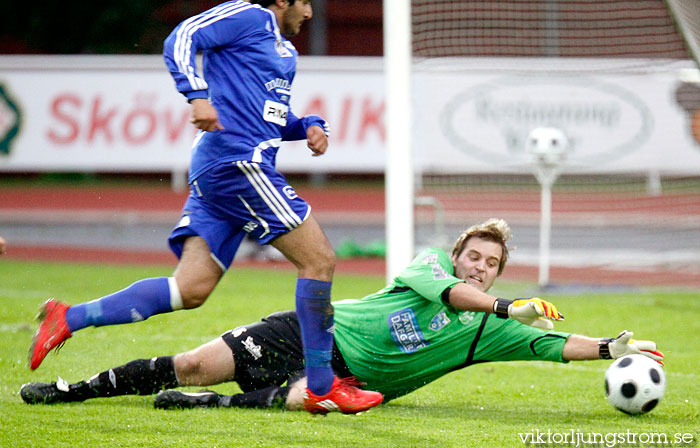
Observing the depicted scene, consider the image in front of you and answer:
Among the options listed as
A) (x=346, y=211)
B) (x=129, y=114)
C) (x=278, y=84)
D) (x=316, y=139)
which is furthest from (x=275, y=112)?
(x=346, y=211)

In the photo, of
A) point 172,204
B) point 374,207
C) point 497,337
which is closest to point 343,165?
point 374,207

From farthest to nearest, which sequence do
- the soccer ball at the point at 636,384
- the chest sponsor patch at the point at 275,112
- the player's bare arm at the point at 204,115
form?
1. the soccer ball at the point at 636,384
2. the chest sponsor patch at the point at 275,112
3. the player's bare arm at the point at 204,115

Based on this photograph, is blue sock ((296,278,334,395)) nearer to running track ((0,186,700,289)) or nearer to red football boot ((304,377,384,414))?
red football boot ((304,377,384,414))

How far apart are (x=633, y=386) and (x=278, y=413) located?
158cm

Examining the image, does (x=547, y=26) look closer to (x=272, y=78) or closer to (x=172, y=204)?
(x=172, y=204)

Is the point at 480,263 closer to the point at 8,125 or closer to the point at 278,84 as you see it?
the point at 278,84

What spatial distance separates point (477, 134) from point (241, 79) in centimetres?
803

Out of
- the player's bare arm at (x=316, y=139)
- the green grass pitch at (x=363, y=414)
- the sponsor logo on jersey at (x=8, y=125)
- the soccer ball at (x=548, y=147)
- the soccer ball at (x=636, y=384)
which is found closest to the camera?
the green grass pitch at (x=363, y=414)

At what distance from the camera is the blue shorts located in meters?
3.95

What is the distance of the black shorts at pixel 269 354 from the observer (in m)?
4.46

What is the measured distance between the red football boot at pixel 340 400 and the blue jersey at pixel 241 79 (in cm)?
101

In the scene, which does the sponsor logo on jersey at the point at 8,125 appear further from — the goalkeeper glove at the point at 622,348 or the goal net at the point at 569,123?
the goalkeeper glove at the point at 622,348

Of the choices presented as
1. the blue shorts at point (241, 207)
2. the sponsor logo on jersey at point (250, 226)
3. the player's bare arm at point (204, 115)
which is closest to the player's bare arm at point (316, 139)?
the blue shorts at point (241, 207)

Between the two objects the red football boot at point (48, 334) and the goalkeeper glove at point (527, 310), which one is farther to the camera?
the red football boot at point (48, 334)
